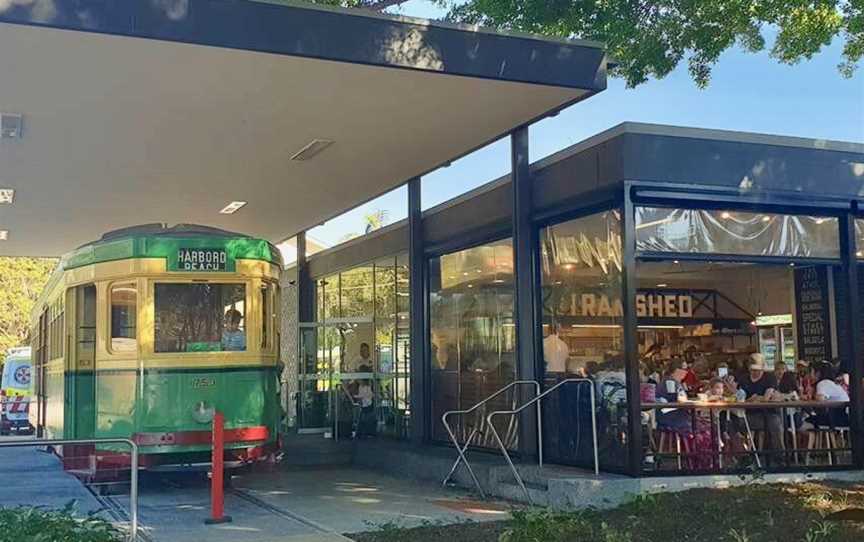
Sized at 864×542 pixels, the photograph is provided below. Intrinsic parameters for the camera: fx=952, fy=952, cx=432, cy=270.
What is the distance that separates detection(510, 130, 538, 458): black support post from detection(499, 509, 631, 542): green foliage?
3.59 meters

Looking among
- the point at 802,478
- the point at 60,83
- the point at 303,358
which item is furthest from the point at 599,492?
the point at 303,358

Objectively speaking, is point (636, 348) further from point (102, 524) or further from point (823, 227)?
point (102, 524)

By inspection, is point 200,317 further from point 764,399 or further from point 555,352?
point 764,399

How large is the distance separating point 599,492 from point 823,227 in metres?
4.54

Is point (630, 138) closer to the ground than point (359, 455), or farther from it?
farther from it

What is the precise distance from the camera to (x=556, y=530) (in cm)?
773

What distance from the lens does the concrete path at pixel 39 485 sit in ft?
38.3

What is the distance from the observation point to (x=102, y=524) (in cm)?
812

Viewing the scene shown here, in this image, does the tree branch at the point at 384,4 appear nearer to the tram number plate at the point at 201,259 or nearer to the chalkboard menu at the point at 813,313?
the tram number plate at the point at 201,259

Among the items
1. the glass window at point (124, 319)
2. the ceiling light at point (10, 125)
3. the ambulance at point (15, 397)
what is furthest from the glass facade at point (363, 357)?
the ambulance at point (15, 397)

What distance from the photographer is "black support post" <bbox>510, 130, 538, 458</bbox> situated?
1182 centimetres

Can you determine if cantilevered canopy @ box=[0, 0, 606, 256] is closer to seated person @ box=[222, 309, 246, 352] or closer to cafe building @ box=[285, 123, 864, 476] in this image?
cafe building @ box=[285, 123, 864, 476]

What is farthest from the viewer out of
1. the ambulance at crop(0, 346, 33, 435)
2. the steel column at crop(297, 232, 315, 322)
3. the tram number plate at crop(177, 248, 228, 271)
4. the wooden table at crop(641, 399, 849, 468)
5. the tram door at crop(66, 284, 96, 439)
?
the ambulance at crop(0, 346, 33, 435)

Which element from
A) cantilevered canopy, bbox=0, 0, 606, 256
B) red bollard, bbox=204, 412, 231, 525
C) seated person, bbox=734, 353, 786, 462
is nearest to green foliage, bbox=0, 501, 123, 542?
red bollard, bbox=204, 412, 231, 525
